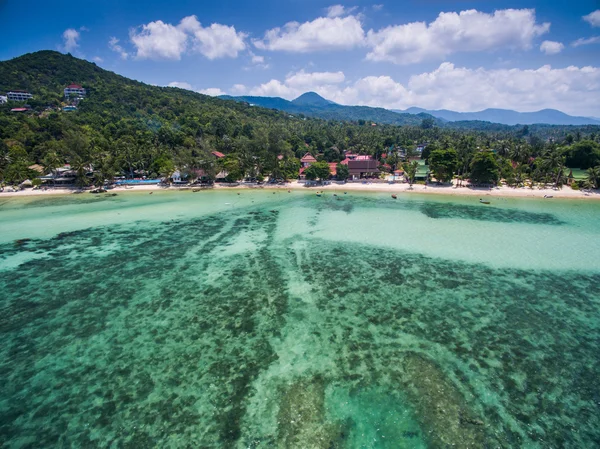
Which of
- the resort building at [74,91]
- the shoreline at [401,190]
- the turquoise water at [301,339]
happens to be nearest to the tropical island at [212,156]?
the shoreline at [401,190]

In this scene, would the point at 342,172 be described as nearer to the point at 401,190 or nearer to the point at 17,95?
the point at 401,190

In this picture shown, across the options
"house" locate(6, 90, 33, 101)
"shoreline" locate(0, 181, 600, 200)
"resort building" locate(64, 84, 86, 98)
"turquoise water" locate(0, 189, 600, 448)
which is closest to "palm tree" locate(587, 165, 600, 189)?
"shoreline" locate(0, 181, 600, 200)

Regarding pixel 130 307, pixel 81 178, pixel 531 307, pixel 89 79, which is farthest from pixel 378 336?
pixel 89 79

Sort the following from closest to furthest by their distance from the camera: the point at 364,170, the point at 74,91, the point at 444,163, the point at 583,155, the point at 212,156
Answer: the point at 444,163 < the point at 212,156 < the point at 364,170 < the point at 583,155 < the point at 74,91

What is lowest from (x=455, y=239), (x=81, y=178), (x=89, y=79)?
(x=455, y=239)

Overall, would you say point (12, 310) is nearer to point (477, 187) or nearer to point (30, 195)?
point (30, 195)

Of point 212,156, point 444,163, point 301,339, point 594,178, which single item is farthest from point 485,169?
point 301,339

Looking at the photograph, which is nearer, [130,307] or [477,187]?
[130,307]
